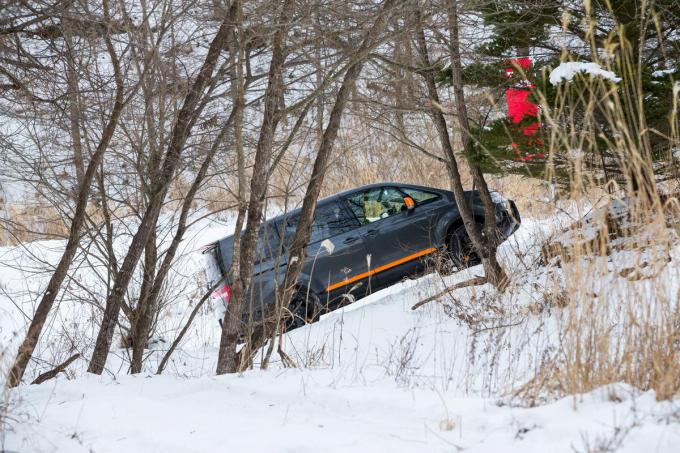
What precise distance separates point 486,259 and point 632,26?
9.30ft

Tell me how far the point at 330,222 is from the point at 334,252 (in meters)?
Result: 0.39

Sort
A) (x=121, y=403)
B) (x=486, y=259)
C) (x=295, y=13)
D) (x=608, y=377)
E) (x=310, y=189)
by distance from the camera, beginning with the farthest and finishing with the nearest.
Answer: (x=486, y=259), (x=310, y=189), (x=295, y=13), (x=121, y=403), (x=608, y=377)

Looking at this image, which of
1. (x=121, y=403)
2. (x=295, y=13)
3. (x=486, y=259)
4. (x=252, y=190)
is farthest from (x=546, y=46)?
(x=121, y=403)

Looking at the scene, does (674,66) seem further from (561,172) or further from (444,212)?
(444,212)

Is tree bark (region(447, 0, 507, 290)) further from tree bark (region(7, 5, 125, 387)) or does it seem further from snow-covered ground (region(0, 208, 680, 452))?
tree bark (region(7, 5, 125, 387))

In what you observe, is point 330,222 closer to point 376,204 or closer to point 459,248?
point 376,204

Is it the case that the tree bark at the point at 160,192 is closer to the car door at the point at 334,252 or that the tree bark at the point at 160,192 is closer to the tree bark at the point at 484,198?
the tree bark at the point at 484,198

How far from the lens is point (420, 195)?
927cm

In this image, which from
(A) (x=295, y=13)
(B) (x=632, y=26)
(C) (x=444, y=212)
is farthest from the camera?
(C) (x=444, y=212)

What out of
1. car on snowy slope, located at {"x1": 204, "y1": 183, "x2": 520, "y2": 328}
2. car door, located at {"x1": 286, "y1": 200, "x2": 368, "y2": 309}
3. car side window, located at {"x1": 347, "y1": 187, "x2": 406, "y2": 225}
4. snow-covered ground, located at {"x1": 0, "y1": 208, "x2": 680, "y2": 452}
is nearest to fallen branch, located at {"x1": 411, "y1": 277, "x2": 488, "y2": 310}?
car on snowy slope, located at {"x1": 204, "y1": 183, "x2": 520, "y2": 328}

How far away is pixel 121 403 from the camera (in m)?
3.44

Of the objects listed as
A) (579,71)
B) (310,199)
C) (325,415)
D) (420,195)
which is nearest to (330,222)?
(420,195)

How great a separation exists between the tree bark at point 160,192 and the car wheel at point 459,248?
13.5 feet

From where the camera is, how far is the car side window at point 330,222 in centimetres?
868
